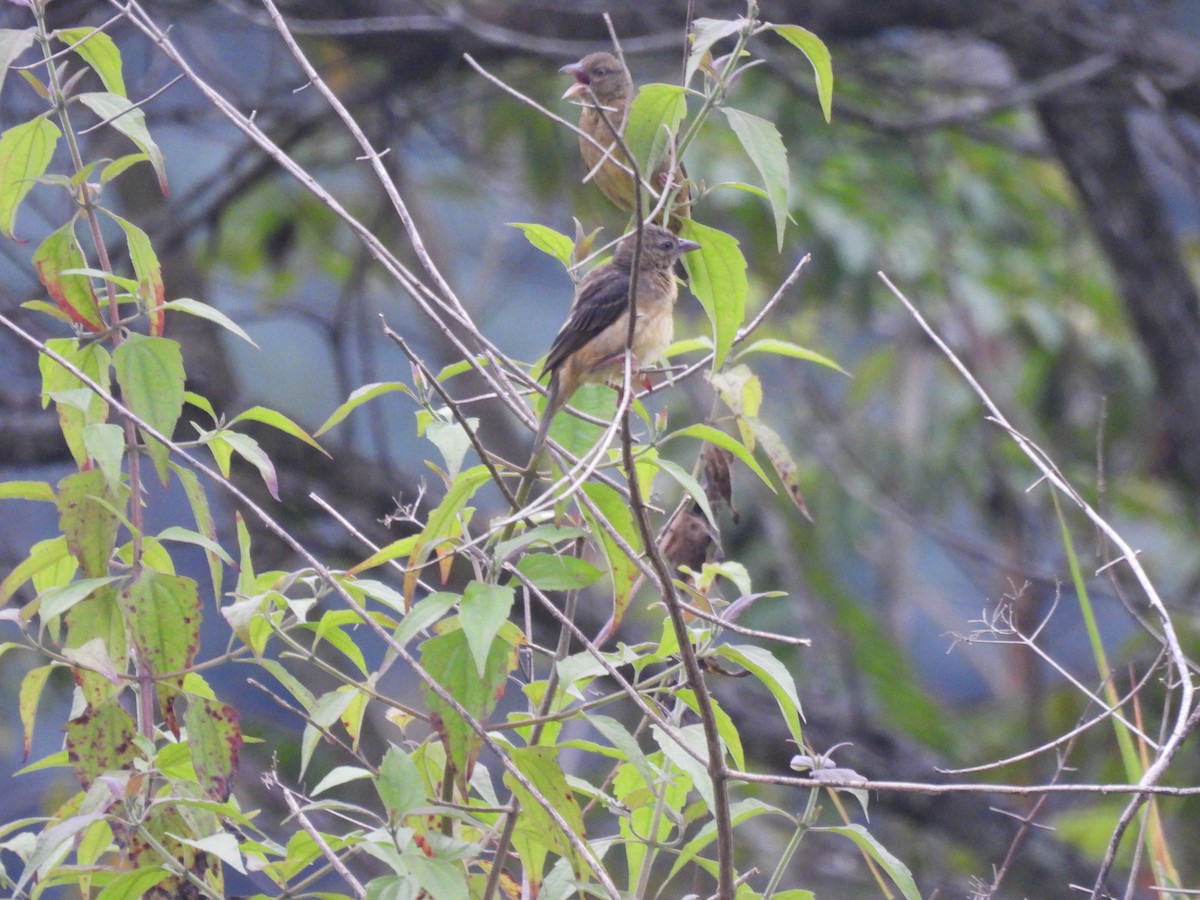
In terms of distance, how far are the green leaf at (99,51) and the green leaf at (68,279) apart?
0.70ft

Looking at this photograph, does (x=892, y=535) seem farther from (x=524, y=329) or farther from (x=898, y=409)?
(x=524, y=329)

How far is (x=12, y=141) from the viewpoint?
1684 mm

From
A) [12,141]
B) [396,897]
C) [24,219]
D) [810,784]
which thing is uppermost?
[12,141]

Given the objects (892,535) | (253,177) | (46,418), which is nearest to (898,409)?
(892,535)

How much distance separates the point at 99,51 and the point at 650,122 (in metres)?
0.76

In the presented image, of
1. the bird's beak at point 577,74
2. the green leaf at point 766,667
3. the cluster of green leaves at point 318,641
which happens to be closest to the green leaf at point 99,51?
the cluster of green leaves at point 318,641

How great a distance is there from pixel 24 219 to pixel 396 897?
7.85m

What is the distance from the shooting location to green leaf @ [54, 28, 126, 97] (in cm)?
171

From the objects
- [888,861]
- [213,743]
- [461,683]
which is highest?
[461,683]

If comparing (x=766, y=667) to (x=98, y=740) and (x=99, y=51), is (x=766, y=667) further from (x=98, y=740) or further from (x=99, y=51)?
(x=99, y=51)

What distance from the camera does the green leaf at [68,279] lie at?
1.67 meters

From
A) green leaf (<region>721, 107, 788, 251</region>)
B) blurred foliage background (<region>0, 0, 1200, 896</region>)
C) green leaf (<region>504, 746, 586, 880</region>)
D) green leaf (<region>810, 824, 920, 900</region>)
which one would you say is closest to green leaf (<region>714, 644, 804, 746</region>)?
A: green leaf (<region>810, 824, 920, 900</region>)

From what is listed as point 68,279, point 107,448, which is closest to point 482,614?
point 107,448

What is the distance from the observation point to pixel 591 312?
2.48m
